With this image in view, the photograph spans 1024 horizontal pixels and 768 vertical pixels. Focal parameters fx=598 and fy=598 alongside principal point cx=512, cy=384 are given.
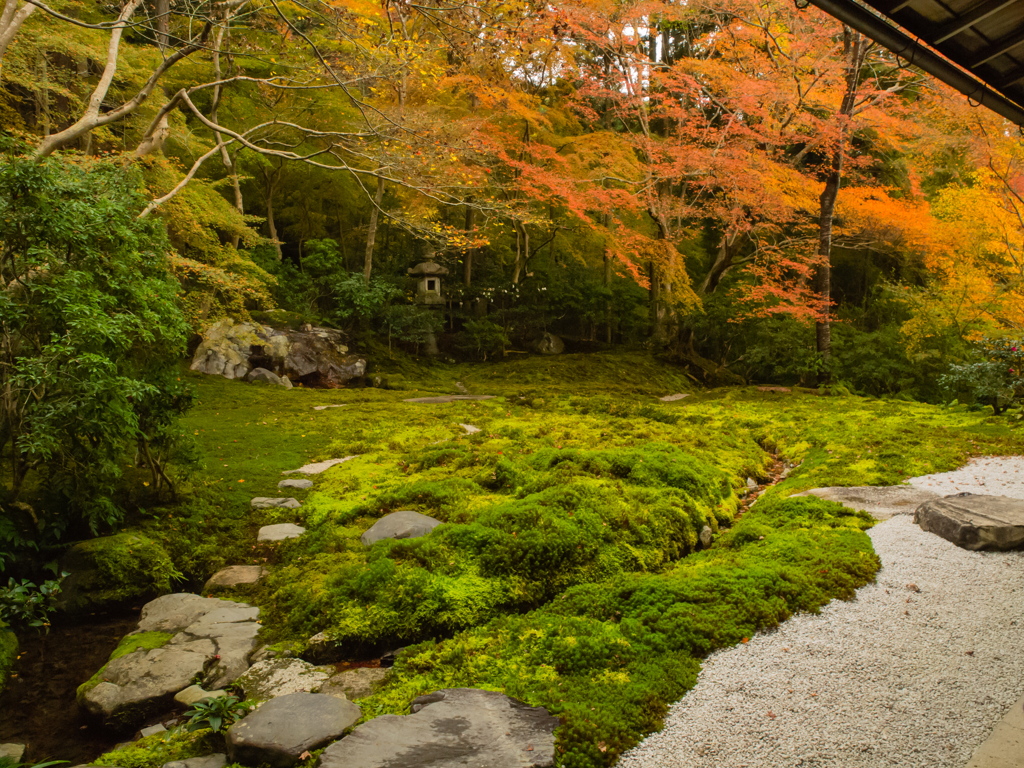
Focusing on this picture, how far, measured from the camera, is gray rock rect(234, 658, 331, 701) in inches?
113

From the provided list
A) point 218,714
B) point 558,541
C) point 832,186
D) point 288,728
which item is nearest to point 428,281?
point 832,186

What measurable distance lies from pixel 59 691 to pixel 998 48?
6050 millimetres

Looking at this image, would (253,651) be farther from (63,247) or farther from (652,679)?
(63,247)

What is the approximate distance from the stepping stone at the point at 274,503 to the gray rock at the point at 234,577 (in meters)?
0.99

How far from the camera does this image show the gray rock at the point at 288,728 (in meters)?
2.35

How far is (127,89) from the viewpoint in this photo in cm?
1165

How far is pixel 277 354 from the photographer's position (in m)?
12.1

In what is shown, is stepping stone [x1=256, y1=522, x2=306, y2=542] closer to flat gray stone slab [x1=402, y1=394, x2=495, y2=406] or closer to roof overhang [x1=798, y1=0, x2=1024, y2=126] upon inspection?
roof overhang [x1=798, y1=0, x2=1024, y2=126]

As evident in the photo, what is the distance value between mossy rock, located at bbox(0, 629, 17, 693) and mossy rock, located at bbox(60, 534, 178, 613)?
1.40 ft

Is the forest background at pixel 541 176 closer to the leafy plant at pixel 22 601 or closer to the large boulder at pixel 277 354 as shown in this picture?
the large boulder at pixel 277 354

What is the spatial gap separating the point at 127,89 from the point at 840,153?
14194 millimetres

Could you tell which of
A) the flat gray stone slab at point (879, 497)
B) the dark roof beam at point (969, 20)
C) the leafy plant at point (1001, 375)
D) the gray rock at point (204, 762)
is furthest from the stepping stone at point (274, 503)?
the leafy plant at point (1001, 375)

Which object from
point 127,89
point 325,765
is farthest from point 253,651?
point 127,89

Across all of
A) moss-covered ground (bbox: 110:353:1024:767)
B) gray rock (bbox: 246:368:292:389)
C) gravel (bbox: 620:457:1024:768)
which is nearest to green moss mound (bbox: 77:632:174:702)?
moss-covered ground (bbox: 110:353:1024:767)
